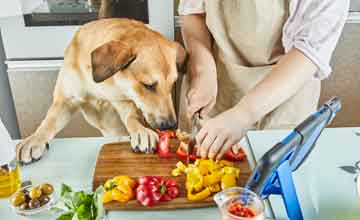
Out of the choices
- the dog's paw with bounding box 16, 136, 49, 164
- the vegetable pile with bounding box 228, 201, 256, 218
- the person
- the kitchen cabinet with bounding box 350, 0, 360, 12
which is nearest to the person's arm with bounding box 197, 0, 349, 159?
the person

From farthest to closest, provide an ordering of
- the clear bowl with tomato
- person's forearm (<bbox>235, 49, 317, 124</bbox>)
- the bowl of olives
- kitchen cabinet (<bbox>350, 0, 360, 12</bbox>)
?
kitchen cabinet (<bbox>350, 0, 360, 12</bbox>)
person's forearm (<bbox>235, 49, 317, 124</bbox>)
the bowl of olives
the clear bowl with tomato

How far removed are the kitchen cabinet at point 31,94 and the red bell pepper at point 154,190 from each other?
0.49m

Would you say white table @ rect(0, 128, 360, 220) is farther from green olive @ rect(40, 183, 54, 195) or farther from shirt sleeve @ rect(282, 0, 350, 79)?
shirt sleeve @ rect(282, 0, 350, 79)

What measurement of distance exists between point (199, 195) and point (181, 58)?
14.5 inches

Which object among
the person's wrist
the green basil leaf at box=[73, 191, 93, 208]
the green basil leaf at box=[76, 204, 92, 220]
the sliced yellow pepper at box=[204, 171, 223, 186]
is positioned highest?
the person's wrist

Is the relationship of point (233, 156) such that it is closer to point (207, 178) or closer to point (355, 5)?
point (207, 178)

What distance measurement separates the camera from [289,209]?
0.60 metres

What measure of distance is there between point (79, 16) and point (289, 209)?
660mm

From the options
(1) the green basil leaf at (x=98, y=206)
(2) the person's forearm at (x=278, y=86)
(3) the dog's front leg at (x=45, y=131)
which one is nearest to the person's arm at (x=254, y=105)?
(2) the person's forearm at (x=278, y=86)

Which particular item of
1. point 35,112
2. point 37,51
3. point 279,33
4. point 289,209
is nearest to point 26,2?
point 37,51

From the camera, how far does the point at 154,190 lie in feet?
2.14

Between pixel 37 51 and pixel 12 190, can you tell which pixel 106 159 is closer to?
pixel 12 190

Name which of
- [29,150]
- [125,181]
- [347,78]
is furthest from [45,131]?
[347,78]

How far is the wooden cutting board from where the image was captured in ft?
2.12
